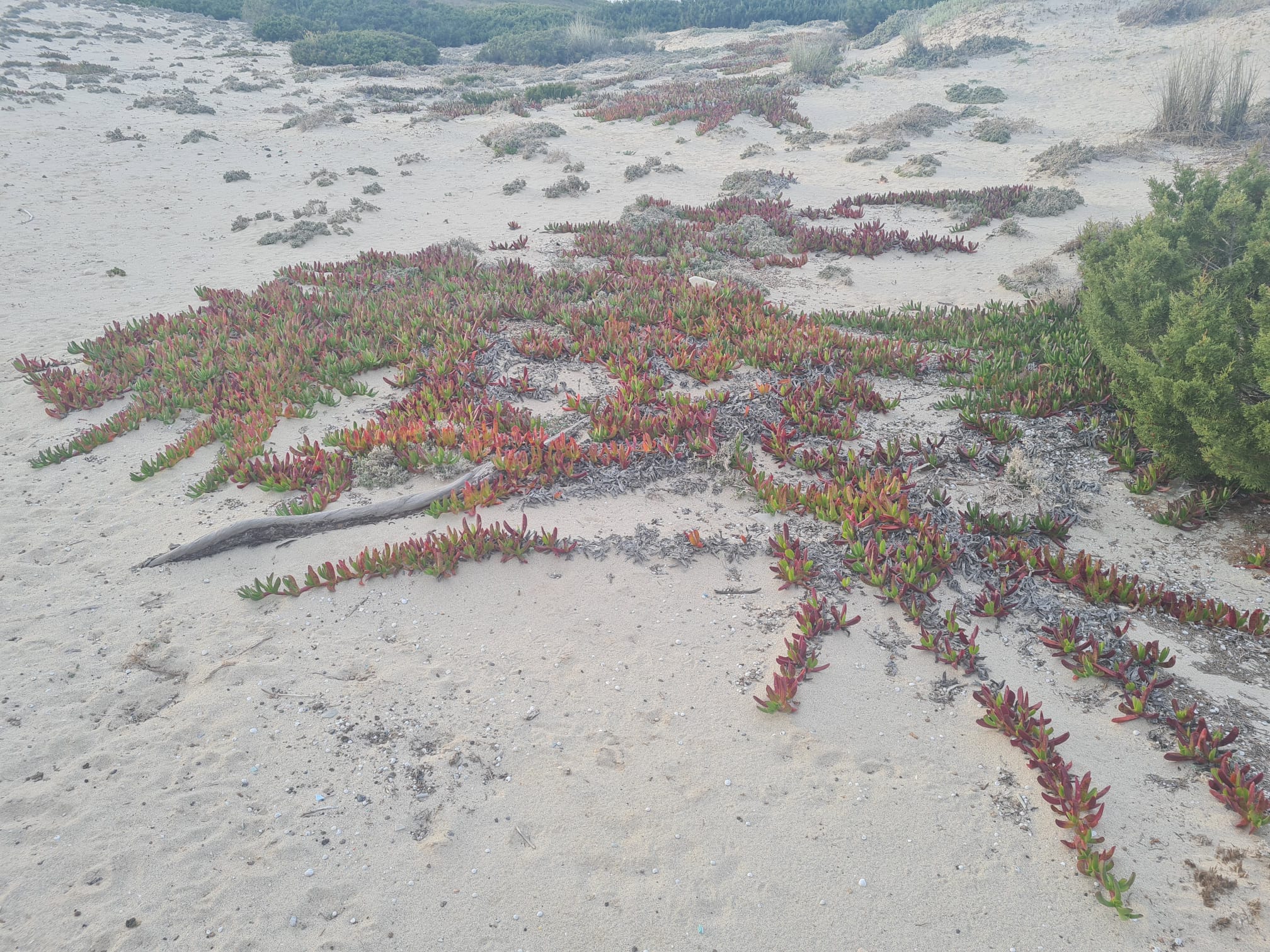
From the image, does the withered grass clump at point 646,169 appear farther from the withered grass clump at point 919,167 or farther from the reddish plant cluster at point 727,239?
the withered grass clump at point 919,167

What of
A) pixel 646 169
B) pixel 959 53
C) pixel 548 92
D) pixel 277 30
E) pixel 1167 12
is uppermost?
pixel 277 30

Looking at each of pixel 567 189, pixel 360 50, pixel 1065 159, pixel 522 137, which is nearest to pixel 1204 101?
pixel 1065 159

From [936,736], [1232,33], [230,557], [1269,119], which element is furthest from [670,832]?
[1232,33]

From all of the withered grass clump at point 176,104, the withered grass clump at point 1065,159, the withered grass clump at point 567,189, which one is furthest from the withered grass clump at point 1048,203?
the withered grass clump at point 176,104

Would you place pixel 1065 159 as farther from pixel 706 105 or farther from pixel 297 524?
pixel 297 524

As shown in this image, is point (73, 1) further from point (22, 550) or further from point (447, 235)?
point (22, 550)

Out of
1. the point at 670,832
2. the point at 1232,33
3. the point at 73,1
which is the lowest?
the point at 670,832
